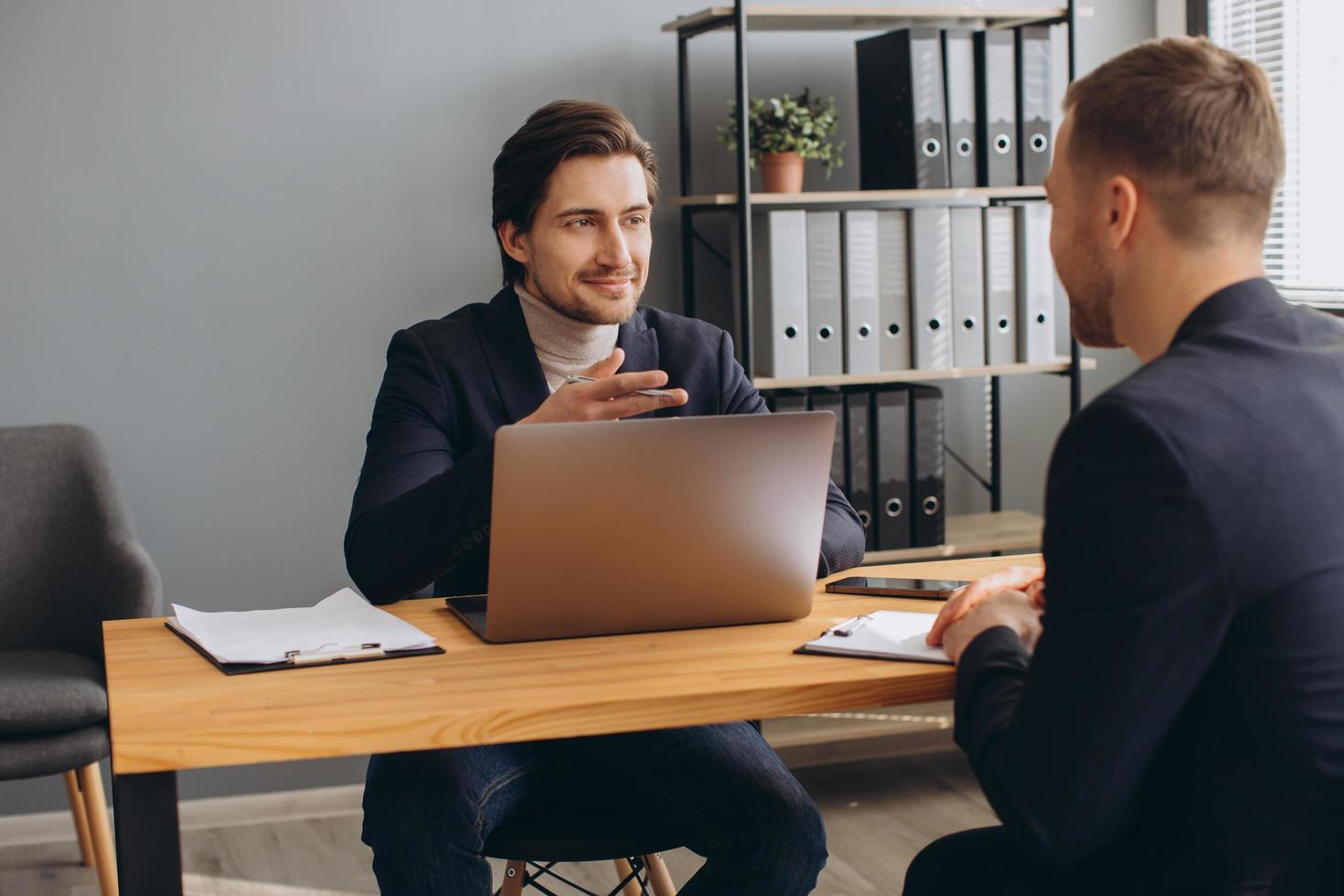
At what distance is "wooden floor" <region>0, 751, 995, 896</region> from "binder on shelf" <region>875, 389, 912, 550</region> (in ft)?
1.86

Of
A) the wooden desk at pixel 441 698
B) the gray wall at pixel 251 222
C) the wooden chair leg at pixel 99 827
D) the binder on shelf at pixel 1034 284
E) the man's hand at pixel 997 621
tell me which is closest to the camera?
the wooden desk at pixel 441 698

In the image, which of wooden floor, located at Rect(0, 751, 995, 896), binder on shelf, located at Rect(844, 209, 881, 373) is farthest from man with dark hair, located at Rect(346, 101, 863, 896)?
wooden floor, located at Rect(0, 751, 995, 896)

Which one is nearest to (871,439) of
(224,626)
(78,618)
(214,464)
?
(214,464)

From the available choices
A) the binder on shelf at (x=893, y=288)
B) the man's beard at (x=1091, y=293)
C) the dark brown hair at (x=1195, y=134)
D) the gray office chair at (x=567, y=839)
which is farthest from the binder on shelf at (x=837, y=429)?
the dark brown hair at (x=1195, y=134)

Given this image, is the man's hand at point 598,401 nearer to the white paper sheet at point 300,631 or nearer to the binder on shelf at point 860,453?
the white paper sheet at point 300,631

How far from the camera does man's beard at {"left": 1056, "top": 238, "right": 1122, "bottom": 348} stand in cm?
121

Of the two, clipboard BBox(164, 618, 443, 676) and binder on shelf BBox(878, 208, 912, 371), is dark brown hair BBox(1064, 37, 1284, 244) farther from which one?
binder on shelf BBox(878, 208, 912, 371)

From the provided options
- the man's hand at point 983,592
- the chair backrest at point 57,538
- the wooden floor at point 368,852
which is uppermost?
the man's hand at point 983,592

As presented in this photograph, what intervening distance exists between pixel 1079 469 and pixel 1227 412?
0.11 meters

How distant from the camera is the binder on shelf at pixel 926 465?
10.2 ft

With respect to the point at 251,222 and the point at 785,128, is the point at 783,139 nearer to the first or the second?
the point at 785,128

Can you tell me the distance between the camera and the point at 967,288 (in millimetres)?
3086

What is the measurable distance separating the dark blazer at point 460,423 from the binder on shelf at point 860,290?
953mm

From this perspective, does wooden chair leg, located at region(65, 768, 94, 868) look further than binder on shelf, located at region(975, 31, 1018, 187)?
No
